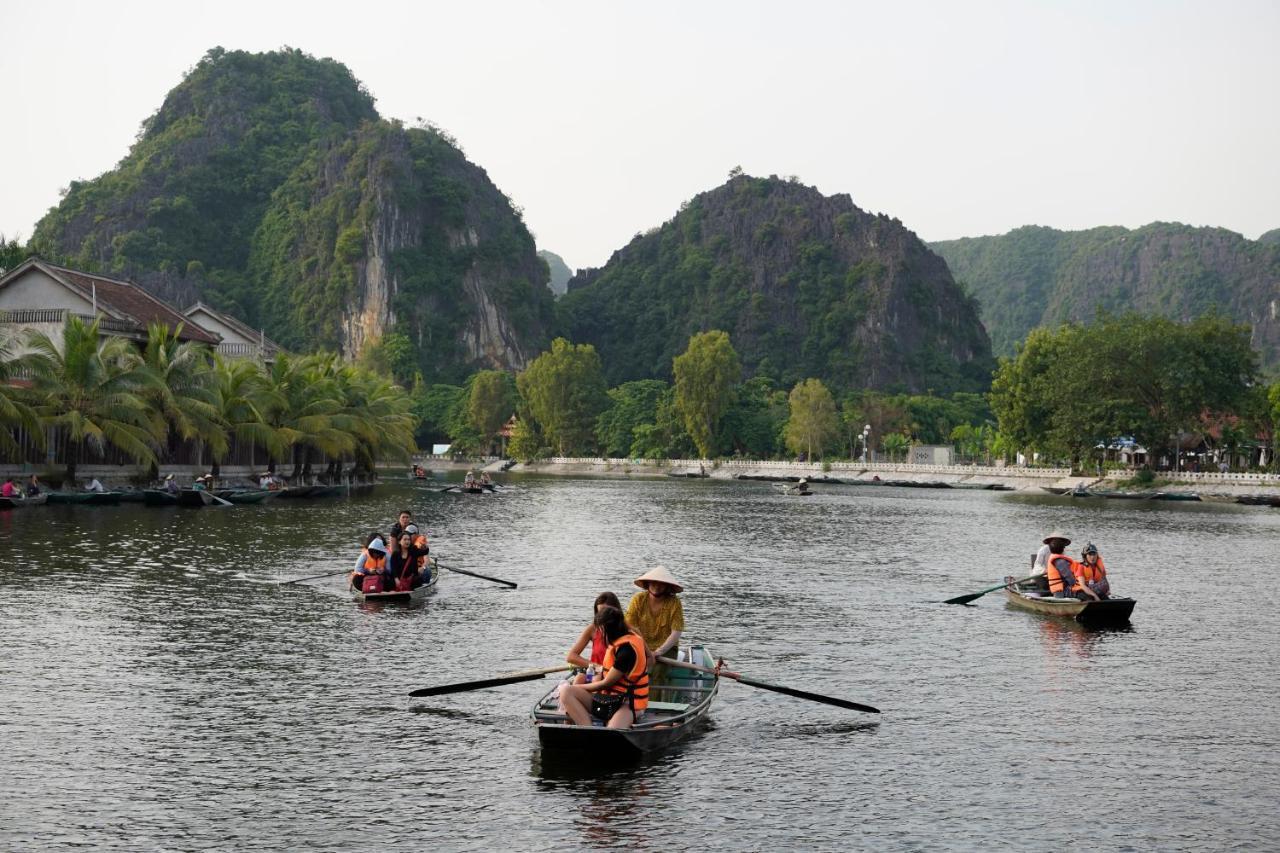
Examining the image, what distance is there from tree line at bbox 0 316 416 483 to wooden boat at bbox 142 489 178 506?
6.29ft

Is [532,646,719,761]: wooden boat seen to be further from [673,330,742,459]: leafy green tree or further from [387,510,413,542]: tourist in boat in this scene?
[673,330,742,459]: leafy green tree

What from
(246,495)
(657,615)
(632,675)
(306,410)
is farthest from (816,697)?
(306,410)

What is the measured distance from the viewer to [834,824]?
16.0 m

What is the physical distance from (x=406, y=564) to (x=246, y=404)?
48.4m

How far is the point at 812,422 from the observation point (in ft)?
570

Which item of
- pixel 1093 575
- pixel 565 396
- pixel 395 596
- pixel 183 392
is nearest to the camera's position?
pixel 1093 575

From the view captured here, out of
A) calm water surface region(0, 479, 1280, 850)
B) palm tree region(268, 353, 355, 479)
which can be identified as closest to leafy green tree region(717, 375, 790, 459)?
palm tree region(268, 353, 355, 479)

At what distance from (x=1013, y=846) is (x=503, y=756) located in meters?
7.37

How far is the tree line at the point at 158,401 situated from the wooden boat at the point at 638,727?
4823 cm

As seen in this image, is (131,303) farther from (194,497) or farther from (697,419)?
(697,419)

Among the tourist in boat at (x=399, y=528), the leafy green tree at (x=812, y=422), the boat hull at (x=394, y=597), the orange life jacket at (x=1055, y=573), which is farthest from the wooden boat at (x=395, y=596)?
the leafy green tree at (x=812, y=422)

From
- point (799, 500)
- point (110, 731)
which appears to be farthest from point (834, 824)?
point (799, 500)

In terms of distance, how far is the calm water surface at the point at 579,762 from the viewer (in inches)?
623

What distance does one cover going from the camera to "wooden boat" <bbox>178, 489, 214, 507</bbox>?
68312 mm
